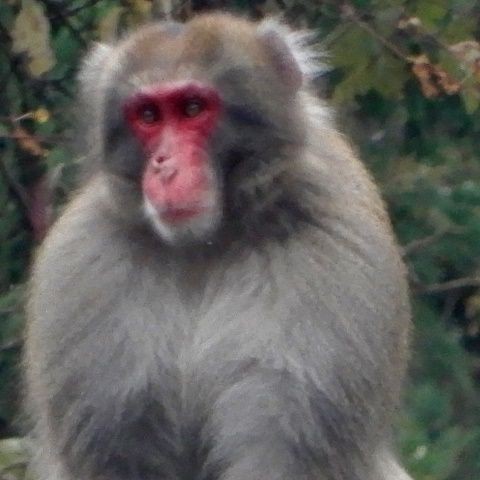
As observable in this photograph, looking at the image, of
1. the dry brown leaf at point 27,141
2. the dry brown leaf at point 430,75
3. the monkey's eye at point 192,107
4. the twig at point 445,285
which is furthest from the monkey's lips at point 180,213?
the twig at point 445,285

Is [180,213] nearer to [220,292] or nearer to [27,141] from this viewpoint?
[220,292]

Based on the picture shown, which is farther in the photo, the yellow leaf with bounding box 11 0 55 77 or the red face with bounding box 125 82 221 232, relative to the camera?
the yellow leaf with bounding box 11 0 55 77

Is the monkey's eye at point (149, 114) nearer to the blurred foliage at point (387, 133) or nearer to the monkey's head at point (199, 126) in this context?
the monkey's head at point (199, 126)

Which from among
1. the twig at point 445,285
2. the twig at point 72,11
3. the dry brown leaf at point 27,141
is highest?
the twig at point 72,11

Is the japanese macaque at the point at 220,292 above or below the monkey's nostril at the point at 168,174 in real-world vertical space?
below

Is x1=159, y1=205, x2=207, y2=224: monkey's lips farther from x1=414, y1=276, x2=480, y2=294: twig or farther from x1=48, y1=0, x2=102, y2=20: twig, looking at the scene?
x1=414, y1=276, x2=480, y2=294: twig

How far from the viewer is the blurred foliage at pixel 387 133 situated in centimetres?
782

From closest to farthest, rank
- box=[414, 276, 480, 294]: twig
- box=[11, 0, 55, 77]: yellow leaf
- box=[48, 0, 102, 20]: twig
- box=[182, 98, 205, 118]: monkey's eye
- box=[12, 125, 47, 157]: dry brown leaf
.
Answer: box=[182, 98, 205, 118]: monkey's eye < box=[11, 0, 55, 77]: yellow leaf < box=[12, 125, 47, 157]: dry brown leaf < box=[48, 0, 102, 20]: twig < box=[414, 276, 480, 294]: twig

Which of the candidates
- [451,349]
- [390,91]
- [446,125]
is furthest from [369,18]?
[451,349]

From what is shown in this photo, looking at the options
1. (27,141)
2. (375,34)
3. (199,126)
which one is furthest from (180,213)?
(375,34)

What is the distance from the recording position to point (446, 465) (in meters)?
8.03

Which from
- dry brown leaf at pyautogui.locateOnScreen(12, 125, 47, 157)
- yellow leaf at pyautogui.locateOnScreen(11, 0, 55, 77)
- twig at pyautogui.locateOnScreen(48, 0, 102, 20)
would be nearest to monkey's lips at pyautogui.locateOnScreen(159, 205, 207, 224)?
yellow leaf at pyautogui.locateOnScreen(11, 0, 55, 77)

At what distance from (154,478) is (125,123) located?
1.07m

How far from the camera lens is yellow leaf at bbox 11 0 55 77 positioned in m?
7.09
